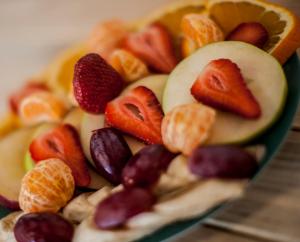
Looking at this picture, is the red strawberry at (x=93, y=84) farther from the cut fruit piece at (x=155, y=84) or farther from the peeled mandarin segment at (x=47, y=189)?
the peeled mandarin segment at (x=47, y=189)

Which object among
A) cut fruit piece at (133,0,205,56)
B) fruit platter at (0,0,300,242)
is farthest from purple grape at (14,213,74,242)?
cut fruit piece at (133,0,205,56)

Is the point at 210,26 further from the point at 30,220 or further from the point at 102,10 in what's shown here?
the point at 102,10

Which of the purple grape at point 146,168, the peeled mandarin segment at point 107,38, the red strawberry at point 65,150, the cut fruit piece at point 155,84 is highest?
the peeled mandarin segment at point 107,38

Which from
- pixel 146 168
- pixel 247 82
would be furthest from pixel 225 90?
pixel 146 168

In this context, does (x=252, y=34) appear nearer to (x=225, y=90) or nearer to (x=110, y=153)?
(x=225, y=90)

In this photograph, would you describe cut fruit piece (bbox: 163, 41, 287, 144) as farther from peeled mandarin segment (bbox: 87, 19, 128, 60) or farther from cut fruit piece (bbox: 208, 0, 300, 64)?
peeled mandarin segment (bbox: 87, 19, 128, 60)

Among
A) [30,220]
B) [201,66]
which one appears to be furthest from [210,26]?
[30,220]

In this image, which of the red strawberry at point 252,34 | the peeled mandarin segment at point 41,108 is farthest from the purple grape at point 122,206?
the peeled mandarin segment at point 41,108
